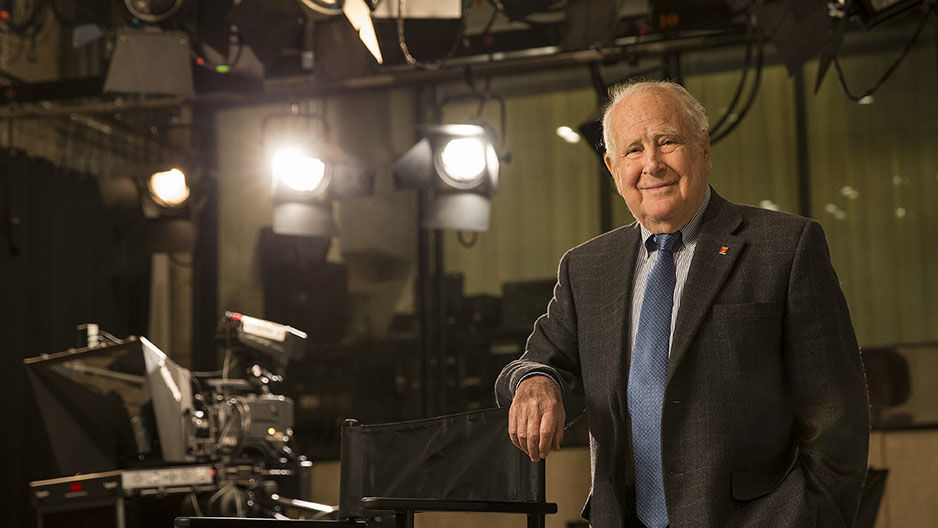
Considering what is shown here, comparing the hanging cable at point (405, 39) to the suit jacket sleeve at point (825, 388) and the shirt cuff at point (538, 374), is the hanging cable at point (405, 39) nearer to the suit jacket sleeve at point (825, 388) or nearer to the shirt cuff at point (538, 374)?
the shirt cuff at point (538, 374)

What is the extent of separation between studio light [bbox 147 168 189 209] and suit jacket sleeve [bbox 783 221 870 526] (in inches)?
184

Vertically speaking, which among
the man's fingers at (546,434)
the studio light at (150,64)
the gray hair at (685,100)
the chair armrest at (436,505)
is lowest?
the chair armrest at (436,505)

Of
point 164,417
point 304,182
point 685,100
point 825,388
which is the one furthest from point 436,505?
point 304,182

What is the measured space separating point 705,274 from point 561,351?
325 mm

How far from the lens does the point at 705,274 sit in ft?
5.33

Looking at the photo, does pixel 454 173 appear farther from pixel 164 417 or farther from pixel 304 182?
pixel 164 417

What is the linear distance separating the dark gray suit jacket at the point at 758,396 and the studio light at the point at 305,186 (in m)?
3.82

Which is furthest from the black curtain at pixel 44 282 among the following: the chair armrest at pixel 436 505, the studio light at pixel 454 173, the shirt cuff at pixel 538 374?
the shirt cuff at pixel 538 374

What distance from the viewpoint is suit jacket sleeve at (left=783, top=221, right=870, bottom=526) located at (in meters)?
1.52

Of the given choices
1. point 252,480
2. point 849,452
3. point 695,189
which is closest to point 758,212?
point 695,189

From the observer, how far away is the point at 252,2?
404cm

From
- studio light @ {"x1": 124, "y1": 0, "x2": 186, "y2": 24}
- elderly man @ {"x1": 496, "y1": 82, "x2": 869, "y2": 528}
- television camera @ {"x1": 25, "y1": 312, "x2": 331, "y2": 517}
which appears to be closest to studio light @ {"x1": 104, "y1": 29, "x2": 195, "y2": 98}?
studio light @ {"x1": 124, "y1": 0, "x2": 186, "y2": 24}

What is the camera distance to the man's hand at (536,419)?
1595mm

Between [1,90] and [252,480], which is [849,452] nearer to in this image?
[252,480]
